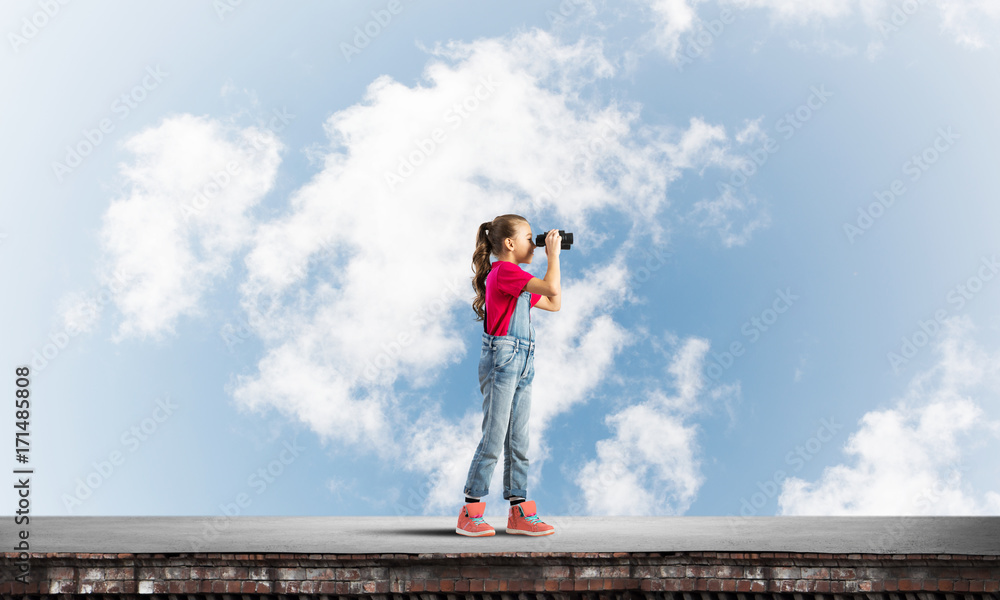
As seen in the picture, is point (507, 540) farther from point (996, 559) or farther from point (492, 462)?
point (996, 559)

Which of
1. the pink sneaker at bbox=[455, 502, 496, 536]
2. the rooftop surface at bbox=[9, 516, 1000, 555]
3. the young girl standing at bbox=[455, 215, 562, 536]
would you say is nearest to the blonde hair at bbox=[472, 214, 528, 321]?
the young girl standing at bbox=[455, 215, 562, 536]

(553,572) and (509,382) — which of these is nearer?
(553,572)

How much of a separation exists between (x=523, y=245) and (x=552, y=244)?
0.36 m

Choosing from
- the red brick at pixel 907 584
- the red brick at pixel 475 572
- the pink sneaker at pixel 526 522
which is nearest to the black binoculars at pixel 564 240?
the pink sneaker at pixel 526 522

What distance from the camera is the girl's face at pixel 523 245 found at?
6156 mm

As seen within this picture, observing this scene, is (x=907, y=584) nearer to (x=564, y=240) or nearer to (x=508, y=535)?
(x=508, y=535)

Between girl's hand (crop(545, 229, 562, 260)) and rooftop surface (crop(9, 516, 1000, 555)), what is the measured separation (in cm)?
206

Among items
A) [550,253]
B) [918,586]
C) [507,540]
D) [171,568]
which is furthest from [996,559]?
[171,568]

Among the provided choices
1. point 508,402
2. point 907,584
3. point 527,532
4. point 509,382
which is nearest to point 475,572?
point 527,532

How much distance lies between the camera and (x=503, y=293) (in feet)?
19.5

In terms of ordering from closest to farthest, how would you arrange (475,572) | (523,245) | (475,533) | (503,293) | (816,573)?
(475,572) → (816,573) → (475,533) → (503,293) → (523,245)

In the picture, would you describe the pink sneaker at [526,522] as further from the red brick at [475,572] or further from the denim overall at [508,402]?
the red brick at [475,572]

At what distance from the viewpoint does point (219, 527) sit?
257 inches

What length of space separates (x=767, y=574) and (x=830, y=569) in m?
0.39
